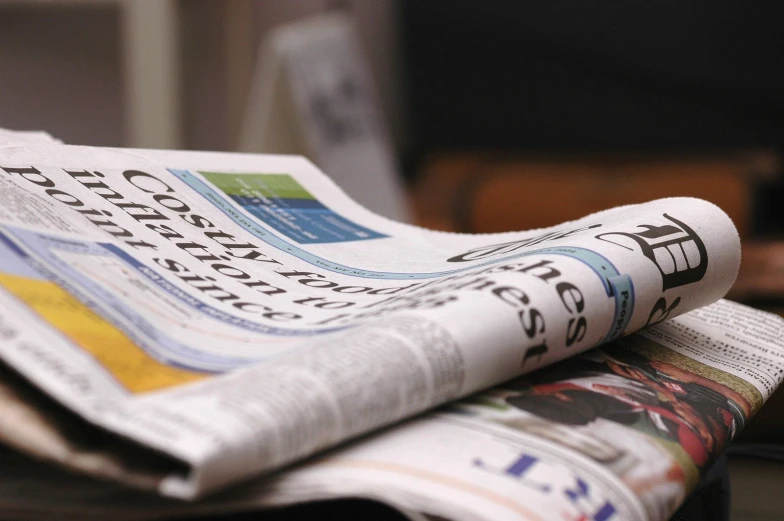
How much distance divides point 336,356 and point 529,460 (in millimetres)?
63

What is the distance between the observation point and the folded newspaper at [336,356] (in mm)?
222

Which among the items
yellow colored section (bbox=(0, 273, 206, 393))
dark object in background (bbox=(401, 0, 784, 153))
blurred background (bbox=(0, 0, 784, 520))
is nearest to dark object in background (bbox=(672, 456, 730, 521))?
yellow colored section (bbox=(0, 273, 206, 393))

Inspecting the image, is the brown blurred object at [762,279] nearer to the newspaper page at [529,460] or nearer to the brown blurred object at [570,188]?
the newspaper page at [529,460]

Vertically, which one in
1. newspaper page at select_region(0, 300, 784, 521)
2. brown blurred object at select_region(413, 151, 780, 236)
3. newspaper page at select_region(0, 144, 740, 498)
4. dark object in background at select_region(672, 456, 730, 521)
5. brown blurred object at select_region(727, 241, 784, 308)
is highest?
newspaper page at select_region(0, 144, 740, 498)

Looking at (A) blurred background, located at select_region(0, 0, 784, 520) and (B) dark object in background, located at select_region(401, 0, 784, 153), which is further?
(B) dark object in background, located at select_region(401, 0, 784, 153)

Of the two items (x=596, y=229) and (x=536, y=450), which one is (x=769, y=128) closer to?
(x=596, y=229)

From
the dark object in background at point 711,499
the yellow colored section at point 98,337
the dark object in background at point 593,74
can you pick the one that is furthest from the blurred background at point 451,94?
the yellow colored section at point 98,337

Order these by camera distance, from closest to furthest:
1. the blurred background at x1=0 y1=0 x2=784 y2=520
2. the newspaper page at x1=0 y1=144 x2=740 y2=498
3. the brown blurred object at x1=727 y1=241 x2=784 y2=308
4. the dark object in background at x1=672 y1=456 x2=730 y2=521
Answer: the newspaper page at x1=0 y1=144 x2=740 y2=498 → the dark object in background at x1=672 y1=456 x2=730 y2=521 → the brown blurred object at x1=727 y1=241 x2=784 y2=308 → the blurred background at x1=0 y1=0 x2=784 y2=520

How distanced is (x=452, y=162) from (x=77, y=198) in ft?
5.25

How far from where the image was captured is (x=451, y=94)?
6.49ft

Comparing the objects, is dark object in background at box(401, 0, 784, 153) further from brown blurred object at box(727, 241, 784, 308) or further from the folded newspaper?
the folded newspaper

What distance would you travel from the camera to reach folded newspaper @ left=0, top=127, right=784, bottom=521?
0.73ft

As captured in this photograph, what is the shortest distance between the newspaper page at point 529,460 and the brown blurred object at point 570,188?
1.08 meters

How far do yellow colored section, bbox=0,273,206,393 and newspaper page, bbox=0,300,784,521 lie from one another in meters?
0.03
